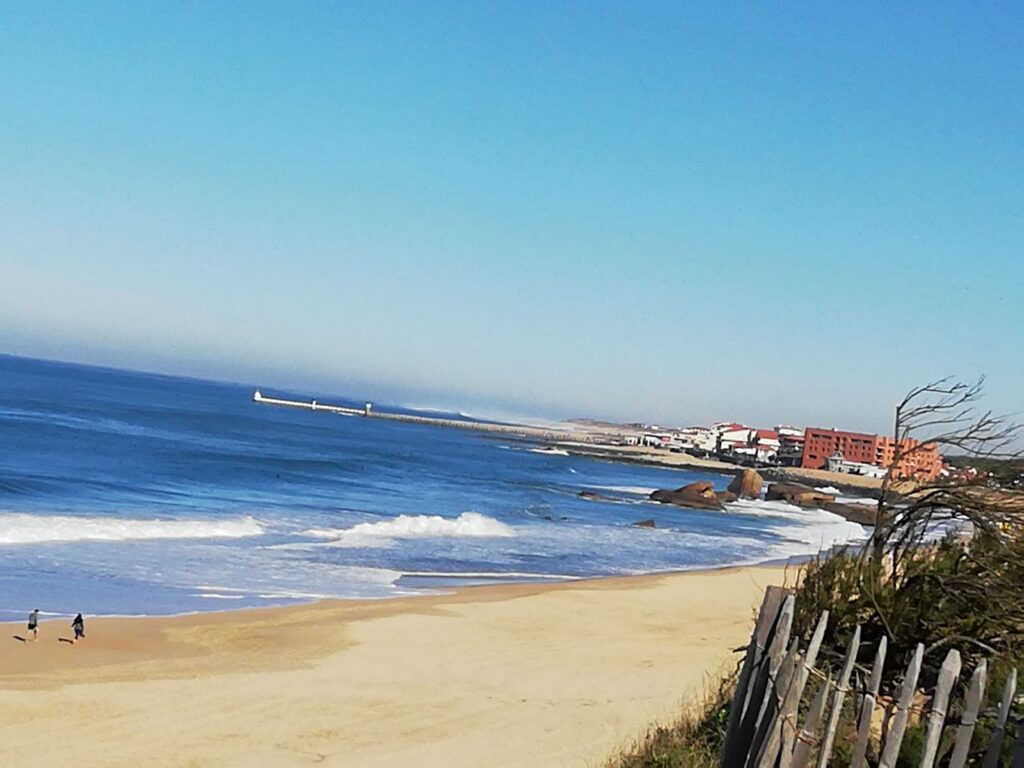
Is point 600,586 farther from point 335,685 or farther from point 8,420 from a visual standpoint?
point 8,420

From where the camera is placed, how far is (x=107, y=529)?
2992cm

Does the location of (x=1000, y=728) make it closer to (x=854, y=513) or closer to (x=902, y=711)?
(x=902, y=711)

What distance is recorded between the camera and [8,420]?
71312 mm

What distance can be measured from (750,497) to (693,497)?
1214 centimetres

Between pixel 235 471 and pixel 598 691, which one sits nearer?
pixel 598 691

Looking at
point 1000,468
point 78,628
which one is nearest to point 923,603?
point 1000,468

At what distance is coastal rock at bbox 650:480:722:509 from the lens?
197ft

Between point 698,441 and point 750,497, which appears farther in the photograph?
point 698,441

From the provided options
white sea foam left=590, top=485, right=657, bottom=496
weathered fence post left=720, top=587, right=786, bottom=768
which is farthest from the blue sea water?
weathered fence post left=720, top=587, right=786, bottom=768

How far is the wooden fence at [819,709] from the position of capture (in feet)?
14.1

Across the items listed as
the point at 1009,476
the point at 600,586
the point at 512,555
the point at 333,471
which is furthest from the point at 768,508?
the point at 1009,476

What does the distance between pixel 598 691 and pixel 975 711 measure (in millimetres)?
10373

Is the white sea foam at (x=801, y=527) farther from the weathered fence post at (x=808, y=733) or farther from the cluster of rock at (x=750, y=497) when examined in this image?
the weathered fence post at (x=808, y=733)

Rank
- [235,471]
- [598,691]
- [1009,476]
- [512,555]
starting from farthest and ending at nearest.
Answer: [235,471], [512,555], [598,691], [1009,476]
